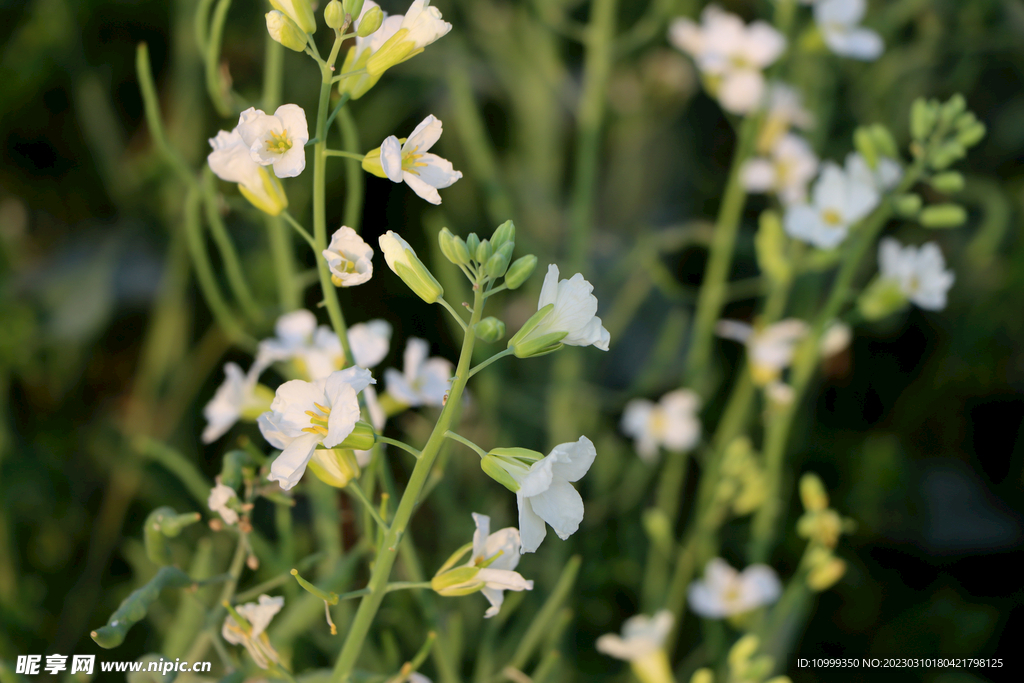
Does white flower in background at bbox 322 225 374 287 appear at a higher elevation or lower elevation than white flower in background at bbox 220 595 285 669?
higher

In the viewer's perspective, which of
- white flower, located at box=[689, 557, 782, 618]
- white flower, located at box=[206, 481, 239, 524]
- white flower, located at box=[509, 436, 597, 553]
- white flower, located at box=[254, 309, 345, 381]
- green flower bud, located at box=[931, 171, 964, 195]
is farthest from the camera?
white flower, located at box=[689, 557, 782, 618]

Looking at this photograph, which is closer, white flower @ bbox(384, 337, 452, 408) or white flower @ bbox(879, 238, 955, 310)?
white flower @ bbox(384, 337, 452, 408)

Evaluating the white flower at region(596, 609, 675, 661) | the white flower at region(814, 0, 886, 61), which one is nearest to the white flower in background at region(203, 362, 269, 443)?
the white flower at region(596, 609, 675, 661)

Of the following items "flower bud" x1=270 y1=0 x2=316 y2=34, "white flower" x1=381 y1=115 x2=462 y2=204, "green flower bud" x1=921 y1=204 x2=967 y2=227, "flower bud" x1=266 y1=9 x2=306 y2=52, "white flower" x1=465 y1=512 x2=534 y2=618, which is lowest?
"white flower" x1=465 y1=512 x2=534 y2=618

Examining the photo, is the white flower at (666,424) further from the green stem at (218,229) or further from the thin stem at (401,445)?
the thin stem at (401,445)

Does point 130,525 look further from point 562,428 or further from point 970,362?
point 970,362

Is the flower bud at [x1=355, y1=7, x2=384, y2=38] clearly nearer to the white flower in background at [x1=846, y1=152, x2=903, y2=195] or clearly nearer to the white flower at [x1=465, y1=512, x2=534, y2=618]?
the white flower at [x1=465, y1=512, x2=534, y2=618]
